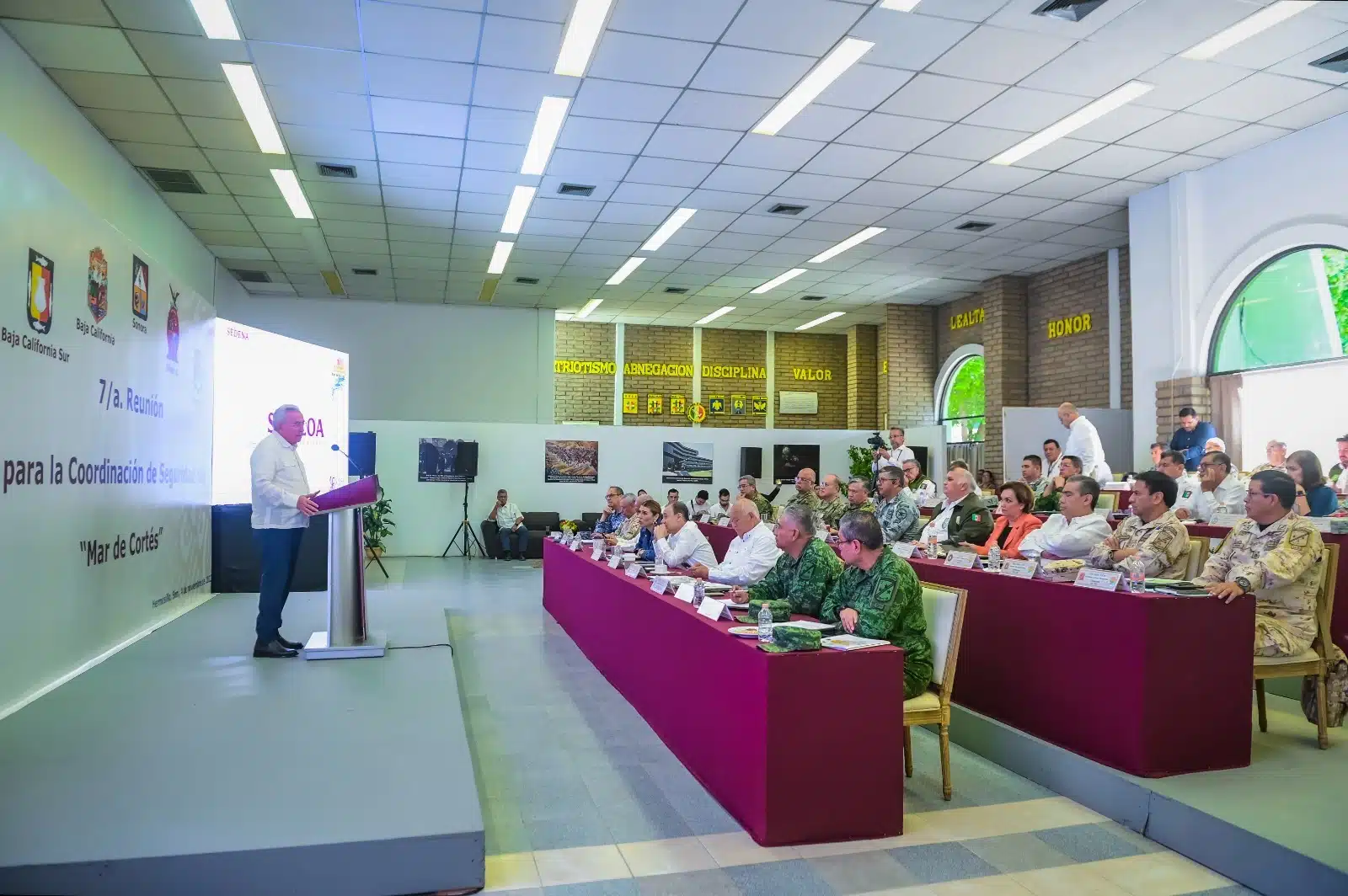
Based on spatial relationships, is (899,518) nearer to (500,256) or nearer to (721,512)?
(721,512)

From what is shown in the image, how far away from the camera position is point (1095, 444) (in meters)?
8.98

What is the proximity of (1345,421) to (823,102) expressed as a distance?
5731 mm

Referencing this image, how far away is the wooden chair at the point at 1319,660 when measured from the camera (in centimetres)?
358

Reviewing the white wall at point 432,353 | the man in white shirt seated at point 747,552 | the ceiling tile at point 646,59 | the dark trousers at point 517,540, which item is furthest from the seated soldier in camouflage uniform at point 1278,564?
the white wall at point 432,353

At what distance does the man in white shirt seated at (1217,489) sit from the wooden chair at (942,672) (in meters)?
3.54

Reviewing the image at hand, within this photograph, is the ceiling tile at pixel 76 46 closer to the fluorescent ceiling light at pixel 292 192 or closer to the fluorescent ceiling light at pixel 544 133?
the fluorescent ceiling light at pixel 292 192

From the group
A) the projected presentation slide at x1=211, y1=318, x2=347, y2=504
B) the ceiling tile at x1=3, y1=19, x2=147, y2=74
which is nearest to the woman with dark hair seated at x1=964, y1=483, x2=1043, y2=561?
the projected presentation slide at x1=211, y1=318, x2=347, y2=504

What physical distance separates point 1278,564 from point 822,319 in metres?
12.6

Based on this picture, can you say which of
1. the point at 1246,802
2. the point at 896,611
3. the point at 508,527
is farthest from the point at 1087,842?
the point at 508,527

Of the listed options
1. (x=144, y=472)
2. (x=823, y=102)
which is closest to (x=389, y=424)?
(x=144, y=472)

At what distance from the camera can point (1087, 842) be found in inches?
116

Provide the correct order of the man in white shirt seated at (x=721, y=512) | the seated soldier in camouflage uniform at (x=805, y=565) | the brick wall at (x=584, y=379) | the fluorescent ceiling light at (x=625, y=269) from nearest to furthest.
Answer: the seated soldier in camouflage uniform at (x=805, y=565)
the man in white shirt seated at (x=721, y=512)
the fluorescent ceiling light at (x=625, y=269)
the brick wall at (x=584, y=379)

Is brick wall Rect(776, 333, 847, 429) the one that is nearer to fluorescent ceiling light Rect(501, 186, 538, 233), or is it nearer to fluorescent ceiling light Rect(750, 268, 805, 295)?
fluorescent ceiling light Rect(750, 268, 805, 295)

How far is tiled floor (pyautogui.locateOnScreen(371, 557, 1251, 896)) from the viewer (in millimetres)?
2619
